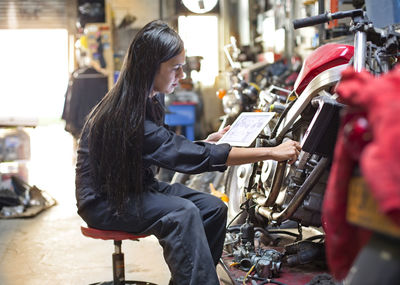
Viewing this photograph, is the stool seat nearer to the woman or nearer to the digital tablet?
the woman

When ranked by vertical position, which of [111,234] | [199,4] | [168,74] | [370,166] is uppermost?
[199,4]

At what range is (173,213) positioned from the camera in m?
2.22

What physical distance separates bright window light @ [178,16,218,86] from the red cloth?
932 cm

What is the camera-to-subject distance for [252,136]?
8.05 feet

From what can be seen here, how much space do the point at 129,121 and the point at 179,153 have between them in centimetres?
25

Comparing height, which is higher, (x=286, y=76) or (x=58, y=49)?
(x=58, y=49)

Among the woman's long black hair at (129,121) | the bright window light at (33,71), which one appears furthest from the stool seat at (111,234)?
the bright window light at (33,71)

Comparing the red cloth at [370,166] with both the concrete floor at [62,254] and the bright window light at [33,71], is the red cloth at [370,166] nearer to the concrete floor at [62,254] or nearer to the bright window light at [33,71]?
the concrete floor at [62,254]

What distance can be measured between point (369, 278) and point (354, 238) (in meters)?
0.15

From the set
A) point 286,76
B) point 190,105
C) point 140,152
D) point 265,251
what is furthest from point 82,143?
point 190,105

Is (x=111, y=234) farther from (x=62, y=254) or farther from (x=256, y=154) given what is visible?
(x=62, y=254)

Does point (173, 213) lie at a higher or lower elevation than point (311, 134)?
lower

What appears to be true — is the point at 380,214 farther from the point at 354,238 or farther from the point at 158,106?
the point at 158,106

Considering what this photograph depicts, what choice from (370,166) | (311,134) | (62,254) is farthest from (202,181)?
(370,166)
